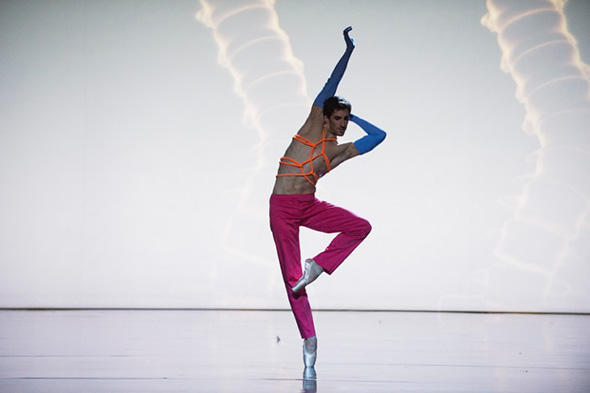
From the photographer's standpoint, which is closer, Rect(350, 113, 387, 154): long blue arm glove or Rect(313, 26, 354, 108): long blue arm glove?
Rect(313, 26, 354, 108): long blue arm glove

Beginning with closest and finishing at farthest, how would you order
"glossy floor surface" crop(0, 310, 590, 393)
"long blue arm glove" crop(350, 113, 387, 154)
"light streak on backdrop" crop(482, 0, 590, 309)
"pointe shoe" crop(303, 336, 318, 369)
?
"glossy floor surface" crop(0, 310, 590, 393)
"pointe shoe" crop(303, 336, 318, 369)
"long blue arm glove" crop(350, 113, 387, 154)
"light streak on backdrop" crop(482, 0, 590, 309)

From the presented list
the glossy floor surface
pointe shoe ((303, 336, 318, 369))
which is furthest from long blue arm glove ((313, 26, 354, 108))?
the glossy floor surface

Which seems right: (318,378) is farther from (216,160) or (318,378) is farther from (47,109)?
(47,109)

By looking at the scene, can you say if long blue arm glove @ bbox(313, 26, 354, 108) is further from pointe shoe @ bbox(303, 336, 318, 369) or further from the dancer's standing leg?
pointe shoe @ bbox(303, 336, 318, 369)

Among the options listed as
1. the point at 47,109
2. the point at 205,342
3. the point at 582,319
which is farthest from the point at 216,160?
the point at 582,319

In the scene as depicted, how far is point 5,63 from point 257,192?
7.19ft

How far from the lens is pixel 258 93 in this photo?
231 inches

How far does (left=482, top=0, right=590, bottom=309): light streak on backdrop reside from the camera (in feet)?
19.5

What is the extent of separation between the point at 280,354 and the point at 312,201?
0.69 metres

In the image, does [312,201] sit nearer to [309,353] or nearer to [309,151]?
[309,151]

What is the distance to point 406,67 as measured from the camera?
598 centimetres

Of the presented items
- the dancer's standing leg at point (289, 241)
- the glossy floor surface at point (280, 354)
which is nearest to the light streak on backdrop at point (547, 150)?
the glossy floor surface at point (280, 354)

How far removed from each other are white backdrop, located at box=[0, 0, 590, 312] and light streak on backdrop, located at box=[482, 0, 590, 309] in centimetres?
2

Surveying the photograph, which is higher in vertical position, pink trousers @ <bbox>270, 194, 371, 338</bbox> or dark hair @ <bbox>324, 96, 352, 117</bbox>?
dark hair @ <bbox>324, 96, 352, 117</bbox>
